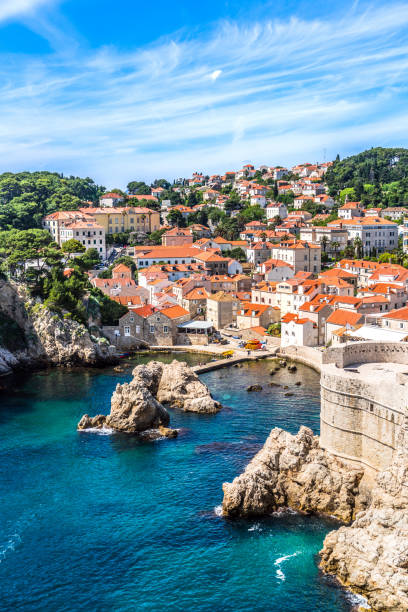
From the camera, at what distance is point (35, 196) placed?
111 metres

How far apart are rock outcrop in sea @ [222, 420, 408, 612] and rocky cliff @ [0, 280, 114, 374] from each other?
28610mm

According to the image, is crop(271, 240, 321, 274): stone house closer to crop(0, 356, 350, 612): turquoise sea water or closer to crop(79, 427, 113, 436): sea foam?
crop(0, 356, 350, 612): turquoise sea water

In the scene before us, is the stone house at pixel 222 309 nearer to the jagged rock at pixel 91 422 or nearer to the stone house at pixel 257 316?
the stone house at pixel 257 316

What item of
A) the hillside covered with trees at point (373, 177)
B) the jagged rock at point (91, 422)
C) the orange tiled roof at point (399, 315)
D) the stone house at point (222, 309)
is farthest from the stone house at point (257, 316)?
the hillside covered with trees at point (373, 177)

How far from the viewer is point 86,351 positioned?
173 feet

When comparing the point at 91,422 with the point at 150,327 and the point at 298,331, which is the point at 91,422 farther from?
the point at 298,331

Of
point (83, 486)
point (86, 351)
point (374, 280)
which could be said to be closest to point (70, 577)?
point (83, 486)

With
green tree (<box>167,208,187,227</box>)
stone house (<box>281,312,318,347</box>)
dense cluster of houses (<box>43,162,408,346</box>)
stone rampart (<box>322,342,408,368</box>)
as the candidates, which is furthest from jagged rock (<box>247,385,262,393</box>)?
green tree (<box>167,208,187,227</box>)

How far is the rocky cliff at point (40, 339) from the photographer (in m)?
52.3

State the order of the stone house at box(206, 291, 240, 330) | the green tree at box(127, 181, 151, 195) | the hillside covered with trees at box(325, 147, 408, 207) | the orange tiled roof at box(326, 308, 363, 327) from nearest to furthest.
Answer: the orange tiled roof at box(326, 308, 363, 327) → the stone house at box(206, 291, 240, 330) → the hillside covered with trees at box(325, 147, 408, 207) → the green tree at box(127, 181, 151, 195)

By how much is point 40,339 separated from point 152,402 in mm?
21484

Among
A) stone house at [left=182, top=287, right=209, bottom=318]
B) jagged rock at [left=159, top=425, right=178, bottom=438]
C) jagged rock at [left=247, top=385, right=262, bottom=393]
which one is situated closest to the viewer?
jagged rock at [left=159, top=425, right=178, bottom=438]

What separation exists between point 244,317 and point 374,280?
55.8ft

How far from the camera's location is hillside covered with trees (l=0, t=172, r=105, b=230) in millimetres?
97438
